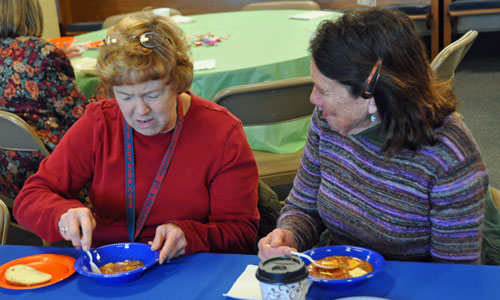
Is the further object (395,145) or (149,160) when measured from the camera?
(149,160)

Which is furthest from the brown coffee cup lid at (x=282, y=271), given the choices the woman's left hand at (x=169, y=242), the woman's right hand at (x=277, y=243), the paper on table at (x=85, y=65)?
the paper on table at (x=85, y=65)

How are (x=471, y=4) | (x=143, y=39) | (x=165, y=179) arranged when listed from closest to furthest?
(x=143, y=39)
(x=165, y=179)
(x=471, y=4)

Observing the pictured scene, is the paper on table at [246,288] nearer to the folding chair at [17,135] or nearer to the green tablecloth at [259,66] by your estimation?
the folding chair at [17,135]

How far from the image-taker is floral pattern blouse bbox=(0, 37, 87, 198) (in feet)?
8.46

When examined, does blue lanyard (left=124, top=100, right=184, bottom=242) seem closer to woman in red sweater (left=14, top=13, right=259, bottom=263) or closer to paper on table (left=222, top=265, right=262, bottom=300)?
woman in red sweater (left=14, top=13, right=259, bottom=263)

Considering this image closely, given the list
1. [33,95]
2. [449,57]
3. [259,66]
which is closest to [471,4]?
[449,57]

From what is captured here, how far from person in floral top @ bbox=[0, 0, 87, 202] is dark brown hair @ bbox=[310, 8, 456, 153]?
5.09 feet

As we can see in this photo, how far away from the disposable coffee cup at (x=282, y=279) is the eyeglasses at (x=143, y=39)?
77 centimetres

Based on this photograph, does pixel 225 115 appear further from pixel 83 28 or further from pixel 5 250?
pixel 83 28

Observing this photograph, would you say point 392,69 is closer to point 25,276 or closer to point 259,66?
point 25,276

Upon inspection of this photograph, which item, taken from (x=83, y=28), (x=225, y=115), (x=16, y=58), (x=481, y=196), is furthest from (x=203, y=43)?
(x=83, y=28)

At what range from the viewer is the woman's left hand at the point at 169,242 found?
4.50 ft

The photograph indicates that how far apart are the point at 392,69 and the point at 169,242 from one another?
2.03 feet

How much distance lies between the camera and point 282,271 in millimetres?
949
